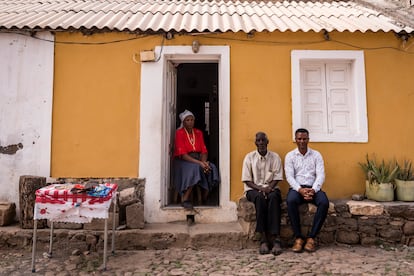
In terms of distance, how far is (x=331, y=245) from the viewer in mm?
4609

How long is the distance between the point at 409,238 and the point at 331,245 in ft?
3.60

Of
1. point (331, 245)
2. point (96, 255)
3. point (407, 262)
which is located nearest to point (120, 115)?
point (96, 255)

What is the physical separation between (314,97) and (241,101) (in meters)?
1.23

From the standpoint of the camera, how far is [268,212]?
173 inches

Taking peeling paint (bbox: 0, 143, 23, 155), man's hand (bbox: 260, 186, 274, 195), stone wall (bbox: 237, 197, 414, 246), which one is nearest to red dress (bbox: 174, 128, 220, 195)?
stone wall (bbox: 237, 197, 414, 246)

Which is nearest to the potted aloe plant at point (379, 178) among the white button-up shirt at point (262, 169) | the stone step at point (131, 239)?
the white button-up shirt at point (262, 169)

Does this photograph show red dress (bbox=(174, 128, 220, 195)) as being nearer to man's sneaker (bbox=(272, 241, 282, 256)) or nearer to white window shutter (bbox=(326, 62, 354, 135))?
man's sneaker (bbox=(272, 241, 282, 256))

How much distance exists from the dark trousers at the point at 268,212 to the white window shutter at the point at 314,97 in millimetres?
1512

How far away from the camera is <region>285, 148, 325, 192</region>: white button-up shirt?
473 cm

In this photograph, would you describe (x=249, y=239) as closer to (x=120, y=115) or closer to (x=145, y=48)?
(x=120, y=115)

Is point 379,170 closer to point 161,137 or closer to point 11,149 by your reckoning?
point 161,137

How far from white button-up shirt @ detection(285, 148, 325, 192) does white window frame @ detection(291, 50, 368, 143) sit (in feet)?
1.36

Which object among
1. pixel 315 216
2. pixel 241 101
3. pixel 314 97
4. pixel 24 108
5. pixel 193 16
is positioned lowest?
pixel 315 216

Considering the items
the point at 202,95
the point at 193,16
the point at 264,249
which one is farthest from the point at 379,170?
the point at 202,95
